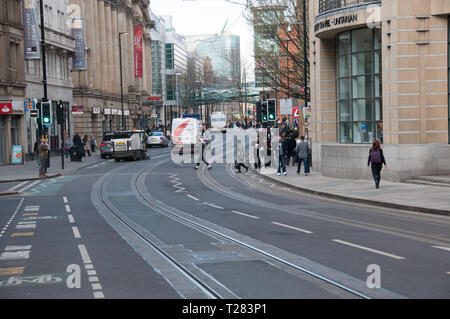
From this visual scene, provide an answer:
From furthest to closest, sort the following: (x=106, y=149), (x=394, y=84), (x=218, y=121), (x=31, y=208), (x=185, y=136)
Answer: (x=218, y=121) → (x=185, y=136) → (x=106, y=149) → (x=394, y=84) → (x=31, y=208)

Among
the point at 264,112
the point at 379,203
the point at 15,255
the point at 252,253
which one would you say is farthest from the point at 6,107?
the point at 252,253

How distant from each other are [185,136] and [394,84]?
28.5 meters

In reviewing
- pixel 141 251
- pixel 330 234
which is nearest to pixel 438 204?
pixel 330 234

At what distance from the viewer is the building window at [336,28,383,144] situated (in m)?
27.9

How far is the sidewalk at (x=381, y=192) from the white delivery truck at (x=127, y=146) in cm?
1964

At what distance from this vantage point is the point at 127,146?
48.6 meters

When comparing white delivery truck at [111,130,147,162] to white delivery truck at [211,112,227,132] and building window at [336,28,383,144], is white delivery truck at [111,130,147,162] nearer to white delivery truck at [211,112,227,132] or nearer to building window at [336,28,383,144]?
building window at [336,28,383,144]

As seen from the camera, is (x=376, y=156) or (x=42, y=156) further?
(x=42, y=156)

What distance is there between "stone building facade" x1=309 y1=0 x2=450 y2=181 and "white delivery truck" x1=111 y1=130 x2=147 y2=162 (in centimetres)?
2159

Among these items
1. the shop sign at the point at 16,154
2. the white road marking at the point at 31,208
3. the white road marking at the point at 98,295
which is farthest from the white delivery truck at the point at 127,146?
the white road marking at the point at 98,295

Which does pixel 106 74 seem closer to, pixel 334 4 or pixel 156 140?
pixel 156 140

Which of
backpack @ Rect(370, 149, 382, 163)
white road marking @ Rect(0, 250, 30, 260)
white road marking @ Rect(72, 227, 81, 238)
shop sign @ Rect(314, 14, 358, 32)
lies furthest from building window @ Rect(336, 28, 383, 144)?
white road marking @ Rect(0, 250, 30, 260)

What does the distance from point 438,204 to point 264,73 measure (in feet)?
98.6

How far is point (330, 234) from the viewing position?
14.2 m
